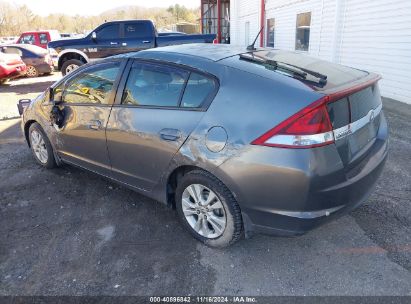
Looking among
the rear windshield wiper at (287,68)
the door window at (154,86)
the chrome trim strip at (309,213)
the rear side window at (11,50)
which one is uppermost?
the rear windshield wiper at (287,68)

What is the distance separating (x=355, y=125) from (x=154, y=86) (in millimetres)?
1696

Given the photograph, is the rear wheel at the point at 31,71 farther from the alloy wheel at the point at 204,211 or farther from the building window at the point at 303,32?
the alloy wheel at the point at 204,211

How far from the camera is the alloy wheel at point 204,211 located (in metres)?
2.73

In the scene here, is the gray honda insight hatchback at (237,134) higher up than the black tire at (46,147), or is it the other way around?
the gray honda insight hatchback at (237,134)

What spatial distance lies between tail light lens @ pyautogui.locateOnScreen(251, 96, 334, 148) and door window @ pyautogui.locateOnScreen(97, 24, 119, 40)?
10694 millimetres

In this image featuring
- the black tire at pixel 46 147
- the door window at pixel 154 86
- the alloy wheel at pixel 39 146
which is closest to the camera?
the door window at pixel 154 86

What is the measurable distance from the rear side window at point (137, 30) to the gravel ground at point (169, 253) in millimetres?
8812

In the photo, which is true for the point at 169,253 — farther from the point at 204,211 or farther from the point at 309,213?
the point at 309,213

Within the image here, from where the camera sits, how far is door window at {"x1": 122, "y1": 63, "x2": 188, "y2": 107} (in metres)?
2.85

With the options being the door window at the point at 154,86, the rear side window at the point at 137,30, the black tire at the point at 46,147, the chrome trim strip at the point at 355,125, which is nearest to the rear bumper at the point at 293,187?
the chrome trim strip at the point at 355,125

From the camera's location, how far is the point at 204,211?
2.82m

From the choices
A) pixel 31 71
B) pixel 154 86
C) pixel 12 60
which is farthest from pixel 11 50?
pixel 154 86

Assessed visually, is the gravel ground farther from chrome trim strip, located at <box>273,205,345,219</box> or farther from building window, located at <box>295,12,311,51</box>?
building window, located at <box>295,12,311,51</box>

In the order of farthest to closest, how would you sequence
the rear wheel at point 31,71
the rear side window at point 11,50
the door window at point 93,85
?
the rear wheel at point 31,71 → the rear side window at point 11,50 → the door window at point 93,85
